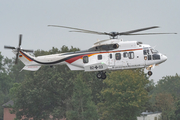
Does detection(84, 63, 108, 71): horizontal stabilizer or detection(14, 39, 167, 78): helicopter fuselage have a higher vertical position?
detection(14, 39, 167, 78): helicopter fuselage

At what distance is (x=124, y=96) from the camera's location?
312ft

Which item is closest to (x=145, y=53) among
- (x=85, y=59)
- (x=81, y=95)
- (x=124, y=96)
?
(x=85, y=59)

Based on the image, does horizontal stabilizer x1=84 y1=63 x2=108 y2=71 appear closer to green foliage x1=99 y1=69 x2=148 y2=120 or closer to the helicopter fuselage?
the helicopter fuselage

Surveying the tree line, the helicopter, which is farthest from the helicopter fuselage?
the tree line

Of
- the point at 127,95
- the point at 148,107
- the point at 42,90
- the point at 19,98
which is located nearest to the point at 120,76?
the point at 127,95

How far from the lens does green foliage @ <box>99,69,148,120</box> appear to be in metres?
95.2

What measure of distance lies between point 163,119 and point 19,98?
165 feet

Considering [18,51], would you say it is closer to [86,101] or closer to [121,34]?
[121,34]

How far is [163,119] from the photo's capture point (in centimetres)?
12331

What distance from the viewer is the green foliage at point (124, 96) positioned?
95188 millimetres

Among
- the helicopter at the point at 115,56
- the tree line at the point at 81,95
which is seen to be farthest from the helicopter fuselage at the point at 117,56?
the tree line at the point at 81,95

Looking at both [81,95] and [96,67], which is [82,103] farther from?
[96,67]

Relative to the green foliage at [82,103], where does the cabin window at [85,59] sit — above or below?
above

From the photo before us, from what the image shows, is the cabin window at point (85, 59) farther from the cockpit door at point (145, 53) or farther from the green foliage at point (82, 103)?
the green foliage at point (82, 103)
